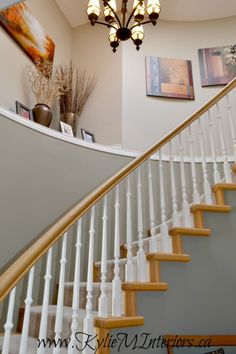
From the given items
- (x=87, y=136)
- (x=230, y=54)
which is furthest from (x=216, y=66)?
(x=87, y=136)

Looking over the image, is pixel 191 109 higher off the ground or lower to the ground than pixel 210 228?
higher

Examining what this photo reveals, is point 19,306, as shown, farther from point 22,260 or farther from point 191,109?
point 191,109

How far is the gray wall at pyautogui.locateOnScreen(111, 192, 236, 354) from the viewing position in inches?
77.2

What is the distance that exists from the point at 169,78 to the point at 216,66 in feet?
Answer: 2.53

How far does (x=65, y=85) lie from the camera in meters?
3.89

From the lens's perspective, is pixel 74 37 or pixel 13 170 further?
pixel 74 37

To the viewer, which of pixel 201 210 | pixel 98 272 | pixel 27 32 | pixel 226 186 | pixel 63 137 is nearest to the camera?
pixel 201 210

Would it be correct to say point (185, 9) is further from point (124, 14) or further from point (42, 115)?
point (42, 115)

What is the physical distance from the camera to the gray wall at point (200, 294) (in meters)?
1.96

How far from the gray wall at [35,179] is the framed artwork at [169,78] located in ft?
5.58

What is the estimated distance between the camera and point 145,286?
193cm

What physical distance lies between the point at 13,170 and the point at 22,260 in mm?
1369

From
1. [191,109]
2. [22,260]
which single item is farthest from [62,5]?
[22,260]

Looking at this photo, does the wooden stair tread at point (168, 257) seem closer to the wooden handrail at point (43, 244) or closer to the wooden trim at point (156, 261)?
the wooden trim at point (156, 261)
